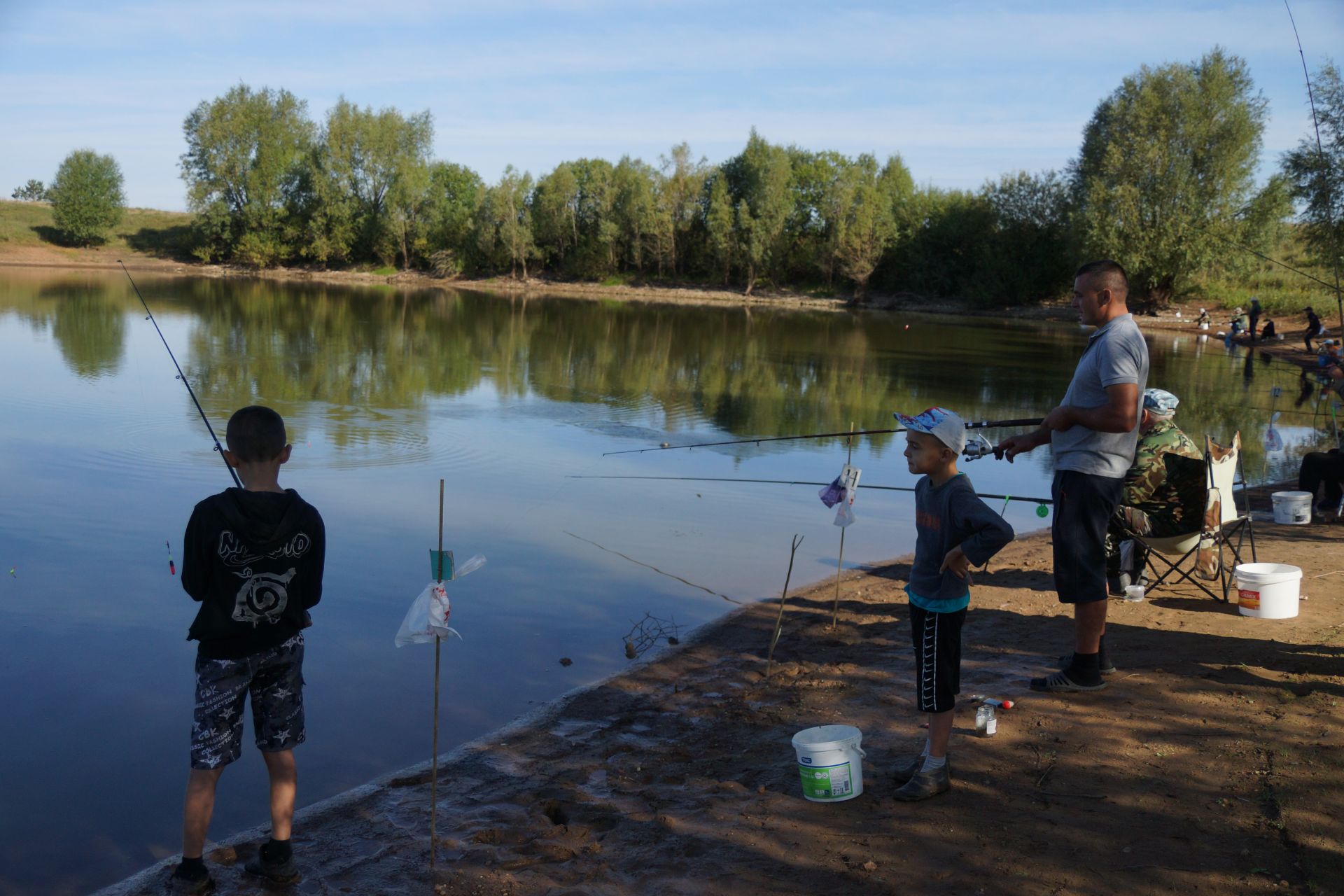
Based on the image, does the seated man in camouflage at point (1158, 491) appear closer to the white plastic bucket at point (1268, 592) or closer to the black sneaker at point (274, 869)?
the white plastic bucket at point (1268, 592)

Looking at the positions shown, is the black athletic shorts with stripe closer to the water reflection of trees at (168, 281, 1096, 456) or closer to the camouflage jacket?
the camouflage jacket

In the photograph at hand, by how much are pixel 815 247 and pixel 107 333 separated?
145ft

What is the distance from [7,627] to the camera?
20.3 feet

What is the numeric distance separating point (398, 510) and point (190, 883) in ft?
19.4

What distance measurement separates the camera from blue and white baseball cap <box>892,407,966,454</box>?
3.83 meters

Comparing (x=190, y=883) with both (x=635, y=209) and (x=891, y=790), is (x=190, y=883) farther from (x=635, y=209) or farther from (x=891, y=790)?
(x=635, y=209)

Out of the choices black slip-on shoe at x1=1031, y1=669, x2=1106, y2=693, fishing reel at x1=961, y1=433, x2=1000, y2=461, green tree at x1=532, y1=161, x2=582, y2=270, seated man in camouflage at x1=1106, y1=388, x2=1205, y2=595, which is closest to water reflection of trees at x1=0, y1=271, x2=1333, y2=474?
seated man in camouflage at x1=1106, y1=388, x2=1205, y2=595

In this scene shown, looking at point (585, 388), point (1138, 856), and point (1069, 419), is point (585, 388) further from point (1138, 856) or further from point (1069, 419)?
point (1138, 856)

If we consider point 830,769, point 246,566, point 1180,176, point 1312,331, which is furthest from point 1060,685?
point 1180,176

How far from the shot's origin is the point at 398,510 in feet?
30.6

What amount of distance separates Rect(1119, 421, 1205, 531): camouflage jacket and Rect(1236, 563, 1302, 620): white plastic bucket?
46 centimetres

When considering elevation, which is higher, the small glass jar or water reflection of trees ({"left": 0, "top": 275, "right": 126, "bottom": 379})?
water reflection of trees ({"left": 0, "top": 275, "right": 126, "bottom": 379})

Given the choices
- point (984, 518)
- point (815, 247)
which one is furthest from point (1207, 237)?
point (984, 518)

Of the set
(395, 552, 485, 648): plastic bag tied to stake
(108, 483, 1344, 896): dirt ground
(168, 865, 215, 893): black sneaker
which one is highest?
(395, 552, 485, 648): plastic bag tied to stake
